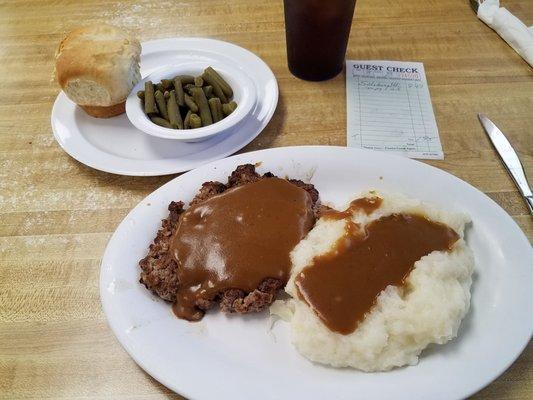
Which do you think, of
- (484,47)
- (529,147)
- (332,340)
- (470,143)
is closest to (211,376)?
(332,340)

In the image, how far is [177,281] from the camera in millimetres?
1641

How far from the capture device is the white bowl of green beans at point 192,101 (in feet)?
7.12

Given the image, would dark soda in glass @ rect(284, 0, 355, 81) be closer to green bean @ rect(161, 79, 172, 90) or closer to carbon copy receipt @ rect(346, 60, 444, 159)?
carbon copy receipt @ rect(346, 60, 444, 159)

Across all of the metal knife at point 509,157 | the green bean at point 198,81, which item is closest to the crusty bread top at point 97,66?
the green bean at point 198,81

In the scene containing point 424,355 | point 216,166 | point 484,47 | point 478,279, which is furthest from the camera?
point 484,47

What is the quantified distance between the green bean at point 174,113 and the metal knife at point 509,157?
1.67 meters

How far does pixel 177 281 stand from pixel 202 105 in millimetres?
1073

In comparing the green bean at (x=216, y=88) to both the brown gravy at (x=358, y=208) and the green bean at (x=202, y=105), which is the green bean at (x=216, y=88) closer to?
the green bean at (x=202, y=105)

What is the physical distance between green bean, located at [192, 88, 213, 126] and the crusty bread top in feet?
1.23

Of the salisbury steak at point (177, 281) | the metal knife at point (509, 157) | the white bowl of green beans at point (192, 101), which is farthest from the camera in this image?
the white bowl of green beans at point (192, 101)

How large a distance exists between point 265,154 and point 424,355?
1.08 meters

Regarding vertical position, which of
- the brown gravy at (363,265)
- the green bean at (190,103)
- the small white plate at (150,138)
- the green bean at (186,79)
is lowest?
the small white plate at (150,138)

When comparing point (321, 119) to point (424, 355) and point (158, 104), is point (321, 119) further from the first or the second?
point (424, 355)

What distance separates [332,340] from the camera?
1.42 metres
